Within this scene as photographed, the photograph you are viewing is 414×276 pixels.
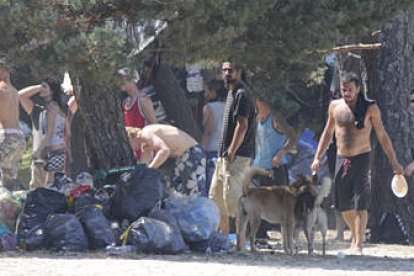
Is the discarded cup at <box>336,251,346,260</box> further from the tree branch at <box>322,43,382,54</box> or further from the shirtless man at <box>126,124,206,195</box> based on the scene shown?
the tree branch at <box>322,43,382,54</box>

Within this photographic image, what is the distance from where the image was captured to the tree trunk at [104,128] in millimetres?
12484

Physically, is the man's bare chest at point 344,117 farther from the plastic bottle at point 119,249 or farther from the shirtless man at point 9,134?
the shirtless man at point 9,134

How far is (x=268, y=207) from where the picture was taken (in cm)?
1150

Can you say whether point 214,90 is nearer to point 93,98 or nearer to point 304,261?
point 93,98

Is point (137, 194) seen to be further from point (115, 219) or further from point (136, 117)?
point (136, 117)

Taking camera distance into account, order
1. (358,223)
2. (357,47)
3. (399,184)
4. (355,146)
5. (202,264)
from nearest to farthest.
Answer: (202,264) < (355,146) < (358,223) < (399,184) < (357,47)

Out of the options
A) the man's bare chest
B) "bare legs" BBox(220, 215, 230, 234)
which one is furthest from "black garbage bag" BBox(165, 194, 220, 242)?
the man's bare chest

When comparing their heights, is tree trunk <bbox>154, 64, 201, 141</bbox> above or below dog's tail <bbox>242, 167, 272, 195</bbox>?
above

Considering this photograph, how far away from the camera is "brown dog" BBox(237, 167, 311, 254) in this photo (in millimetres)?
11461

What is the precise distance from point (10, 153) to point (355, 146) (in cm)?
430

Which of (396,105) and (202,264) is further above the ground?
(396,105)

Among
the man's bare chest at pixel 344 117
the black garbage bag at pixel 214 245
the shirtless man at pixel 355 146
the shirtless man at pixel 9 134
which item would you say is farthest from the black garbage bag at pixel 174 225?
the shirtless man at pixel 9 134

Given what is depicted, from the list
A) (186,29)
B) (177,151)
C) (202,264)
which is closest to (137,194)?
(202,264)

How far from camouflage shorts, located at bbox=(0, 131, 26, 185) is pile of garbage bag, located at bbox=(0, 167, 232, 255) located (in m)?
2.16
